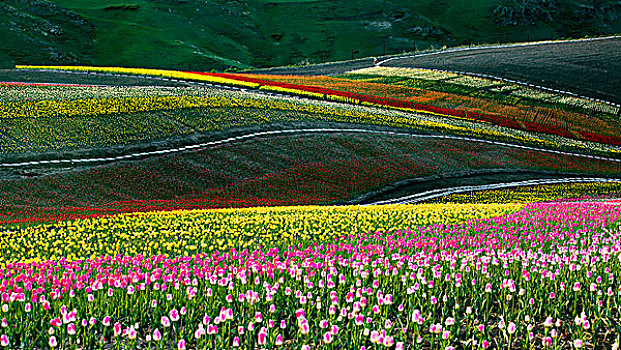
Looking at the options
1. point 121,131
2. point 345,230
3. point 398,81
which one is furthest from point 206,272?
point 398,81

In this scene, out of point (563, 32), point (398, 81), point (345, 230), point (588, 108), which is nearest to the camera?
point (345, 230)

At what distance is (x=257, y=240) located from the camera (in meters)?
19.1

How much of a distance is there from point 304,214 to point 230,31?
160583 millimetres

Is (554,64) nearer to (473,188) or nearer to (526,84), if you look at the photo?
(526,84)

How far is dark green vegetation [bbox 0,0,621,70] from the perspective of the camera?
14450 cm

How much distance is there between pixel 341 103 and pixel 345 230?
4224cm

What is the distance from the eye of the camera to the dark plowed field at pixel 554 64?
73375 millimetres

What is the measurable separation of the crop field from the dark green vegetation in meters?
77.3

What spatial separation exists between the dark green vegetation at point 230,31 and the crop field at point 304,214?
77.3 meters

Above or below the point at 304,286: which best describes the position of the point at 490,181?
below

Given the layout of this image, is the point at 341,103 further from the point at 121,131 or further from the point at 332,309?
the point at 332,309

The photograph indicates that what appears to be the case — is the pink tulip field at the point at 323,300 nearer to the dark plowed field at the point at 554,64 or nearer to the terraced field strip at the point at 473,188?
the terraced field strip at the point at 473,188

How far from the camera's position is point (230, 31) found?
17938 cm

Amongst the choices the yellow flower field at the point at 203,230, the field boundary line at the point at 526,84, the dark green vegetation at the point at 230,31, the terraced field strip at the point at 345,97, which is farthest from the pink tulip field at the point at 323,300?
the dark green vegetation at the point at 230,31
